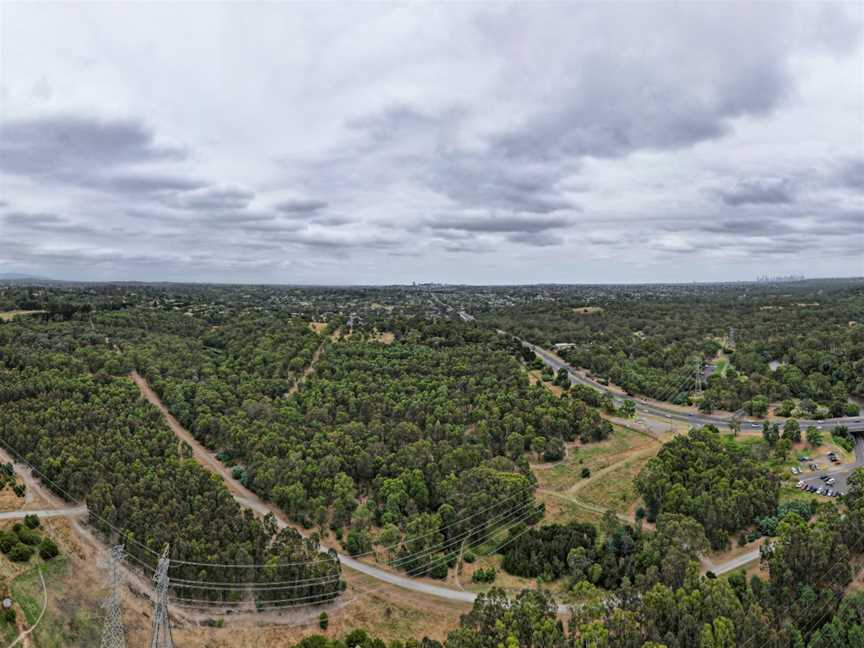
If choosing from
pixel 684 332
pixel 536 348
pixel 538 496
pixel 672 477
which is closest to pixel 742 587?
pixel 672 477

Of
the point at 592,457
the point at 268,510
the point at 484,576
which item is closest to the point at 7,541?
the point at 268,510

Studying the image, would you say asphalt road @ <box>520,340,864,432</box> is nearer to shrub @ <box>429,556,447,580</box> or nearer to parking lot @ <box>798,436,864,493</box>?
parking lot @ <box>798,436,864,493</box>

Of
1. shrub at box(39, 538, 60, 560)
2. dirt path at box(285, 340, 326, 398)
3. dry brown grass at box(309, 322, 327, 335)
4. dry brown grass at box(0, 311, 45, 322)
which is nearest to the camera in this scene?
shrub at box(39, 538, 60, 560)

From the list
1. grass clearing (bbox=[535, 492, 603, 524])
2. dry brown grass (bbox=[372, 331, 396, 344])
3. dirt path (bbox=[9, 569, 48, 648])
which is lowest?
grass clearing (bbox=[535, 492, 603, 524])

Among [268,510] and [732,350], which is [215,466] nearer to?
[268,510]

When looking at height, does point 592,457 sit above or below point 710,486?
below

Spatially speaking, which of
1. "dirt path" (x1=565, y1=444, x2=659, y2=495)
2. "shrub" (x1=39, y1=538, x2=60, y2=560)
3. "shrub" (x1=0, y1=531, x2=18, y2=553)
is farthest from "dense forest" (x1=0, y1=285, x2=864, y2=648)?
"shrub" (x1=0, y1=531, x2=18, y2=553)

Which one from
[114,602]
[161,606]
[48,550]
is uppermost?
[114,602]

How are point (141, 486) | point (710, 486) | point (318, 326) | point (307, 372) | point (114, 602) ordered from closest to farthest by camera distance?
point (114, 602) < point (141, 486) < point (710, 486) < point (307, 372) < point (318, 326)

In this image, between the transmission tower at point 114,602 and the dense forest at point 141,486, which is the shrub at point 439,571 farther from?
the transmission tower at point 114,602
